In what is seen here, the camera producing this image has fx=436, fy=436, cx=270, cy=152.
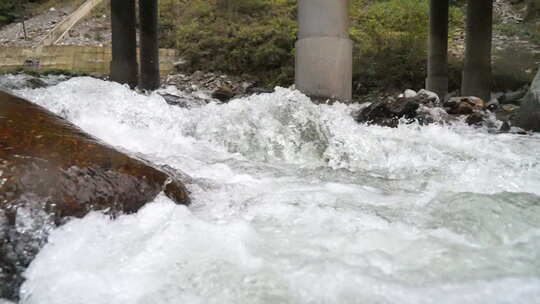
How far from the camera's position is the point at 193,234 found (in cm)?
280

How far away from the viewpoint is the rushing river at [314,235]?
2182 mm

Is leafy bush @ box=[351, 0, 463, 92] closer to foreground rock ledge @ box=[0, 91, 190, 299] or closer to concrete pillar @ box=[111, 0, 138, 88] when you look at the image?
concrete pillar @ box=[111, 0, 138, 88]

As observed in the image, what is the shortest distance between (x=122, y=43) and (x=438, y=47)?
11185mm

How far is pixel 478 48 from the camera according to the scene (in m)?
14.1

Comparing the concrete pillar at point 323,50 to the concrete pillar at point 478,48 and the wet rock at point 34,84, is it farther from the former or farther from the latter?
the concrete pillar at point 478,48

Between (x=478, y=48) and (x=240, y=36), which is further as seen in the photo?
(x=240, y=36)

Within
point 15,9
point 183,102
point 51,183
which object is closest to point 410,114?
point 183,102

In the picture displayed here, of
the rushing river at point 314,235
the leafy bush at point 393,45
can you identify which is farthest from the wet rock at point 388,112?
the leafy bush at point 393,45

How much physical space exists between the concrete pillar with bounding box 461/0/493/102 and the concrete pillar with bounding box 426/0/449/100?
159 centimetres

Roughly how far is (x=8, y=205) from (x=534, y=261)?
3.03 metres

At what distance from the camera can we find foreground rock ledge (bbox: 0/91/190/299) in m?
2.48

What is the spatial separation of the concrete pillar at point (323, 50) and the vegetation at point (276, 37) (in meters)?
10.0

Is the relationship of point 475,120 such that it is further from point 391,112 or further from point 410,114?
point 391,112

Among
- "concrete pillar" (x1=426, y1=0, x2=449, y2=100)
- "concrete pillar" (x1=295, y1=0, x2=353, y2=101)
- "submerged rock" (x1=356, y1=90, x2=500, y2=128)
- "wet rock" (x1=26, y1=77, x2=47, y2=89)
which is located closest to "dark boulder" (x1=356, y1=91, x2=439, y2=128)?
"submerged rock" (x1=356, y1=90, x2=500, y2=128)
